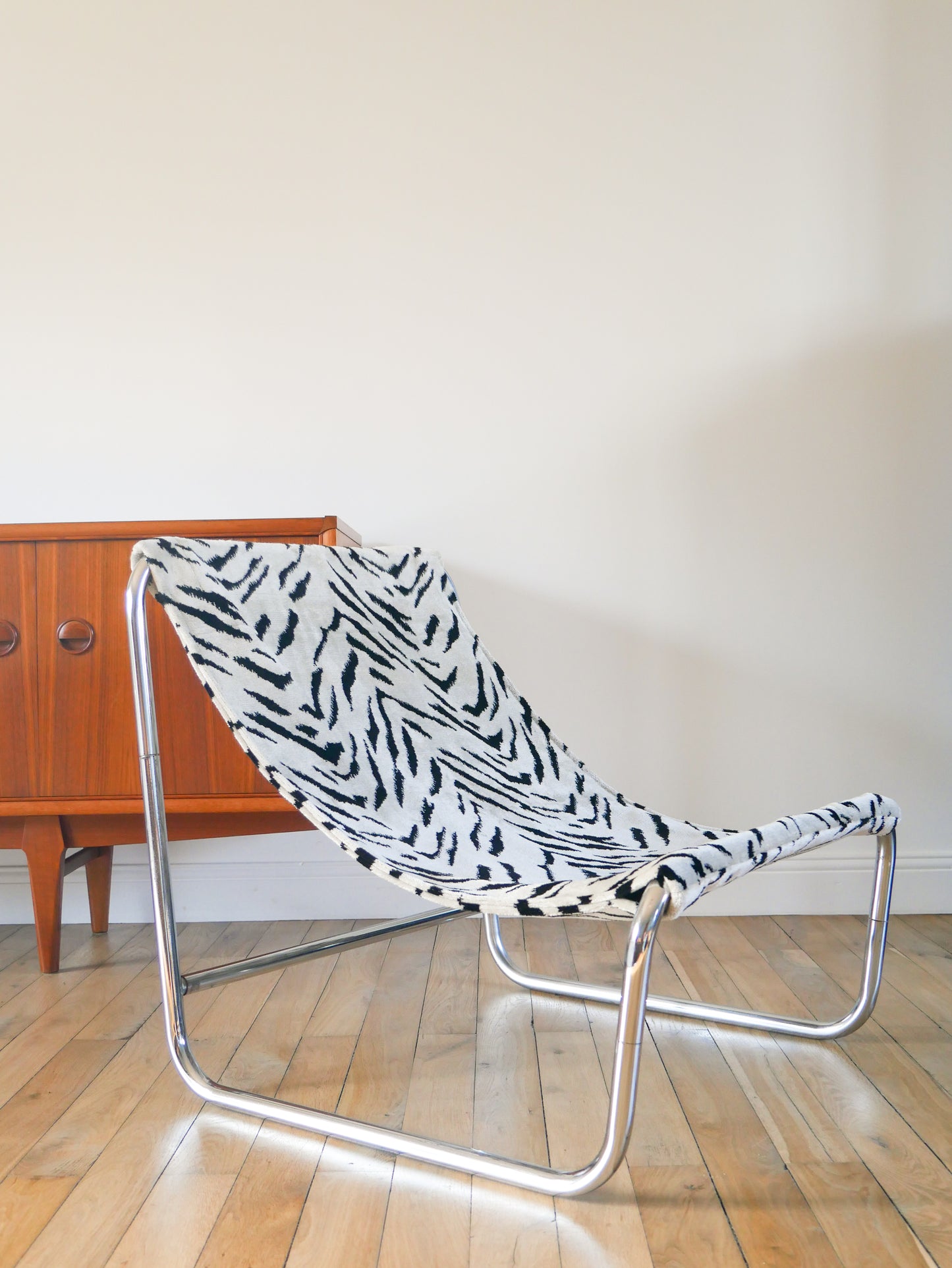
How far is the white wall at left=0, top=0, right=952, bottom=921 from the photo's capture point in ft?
6.97

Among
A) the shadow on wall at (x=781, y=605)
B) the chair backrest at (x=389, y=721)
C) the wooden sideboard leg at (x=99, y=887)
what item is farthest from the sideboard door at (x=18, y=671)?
the shadow on wall at (x=781, y=605)

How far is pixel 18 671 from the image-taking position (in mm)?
1778

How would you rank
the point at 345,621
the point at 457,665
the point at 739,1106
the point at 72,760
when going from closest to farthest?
the point at 739,1106
the point at 345,621
the point at 457,665
the point at 72,760

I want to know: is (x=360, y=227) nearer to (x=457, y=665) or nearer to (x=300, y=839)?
(x=457, y=665)

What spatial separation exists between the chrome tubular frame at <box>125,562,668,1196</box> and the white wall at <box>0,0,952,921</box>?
2.97 feet

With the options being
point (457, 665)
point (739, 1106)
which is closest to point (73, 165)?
point (457, 665)

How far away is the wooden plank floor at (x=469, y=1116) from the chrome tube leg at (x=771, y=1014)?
24 mm

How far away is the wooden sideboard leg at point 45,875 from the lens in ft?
5.99

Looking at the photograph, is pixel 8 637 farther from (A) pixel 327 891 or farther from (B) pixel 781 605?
(B) pixel 781 605

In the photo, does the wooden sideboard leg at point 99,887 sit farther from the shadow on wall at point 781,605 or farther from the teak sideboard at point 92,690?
the shadow on wall at point 781,605

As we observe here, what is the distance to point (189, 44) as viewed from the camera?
84.3 inches

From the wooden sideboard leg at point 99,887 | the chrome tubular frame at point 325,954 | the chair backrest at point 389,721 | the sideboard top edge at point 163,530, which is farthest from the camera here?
the wooden sideboard leg at point 99,887

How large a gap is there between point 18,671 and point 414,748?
2.59ft

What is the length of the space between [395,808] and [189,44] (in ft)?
5.74
